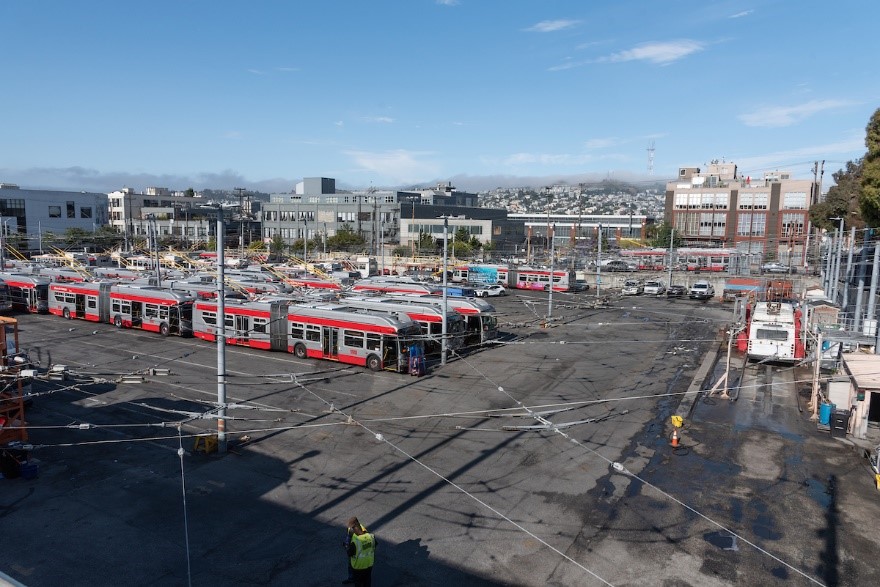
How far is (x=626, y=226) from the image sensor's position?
175875 millimetres

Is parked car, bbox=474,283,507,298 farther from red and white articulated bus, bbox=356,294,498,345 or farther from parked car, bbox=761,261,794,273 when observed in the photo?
parked car, bbox=761,261,794,273

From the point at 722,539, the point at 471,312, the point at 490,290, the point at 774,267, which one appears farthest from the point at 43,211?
the point at 722,539

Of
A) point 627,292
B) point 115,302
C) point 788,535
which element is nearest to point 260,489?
point 788,535

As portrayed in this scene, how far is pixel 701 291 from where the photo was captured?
177 ft

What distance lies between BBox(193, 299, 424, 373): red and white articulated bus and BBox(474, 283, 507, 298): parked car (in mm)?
25771

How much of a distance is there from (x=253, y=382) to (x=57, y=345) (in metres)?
13.4

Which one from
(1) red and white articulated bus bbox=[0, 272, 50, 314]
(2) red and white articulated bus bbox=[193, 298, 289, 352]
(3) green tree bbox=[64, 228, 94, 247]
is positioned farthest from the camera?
(3) green tree bbox=[64, 228, 94, 247]

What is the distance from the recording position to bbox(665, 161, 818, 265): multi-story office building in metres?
94.4

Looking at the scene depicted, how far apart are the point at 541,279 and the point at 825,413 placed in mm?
39873

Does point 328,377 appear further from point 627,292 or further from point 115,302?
point 627,292

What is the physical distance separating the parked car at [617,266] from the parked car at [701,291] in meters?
15.4

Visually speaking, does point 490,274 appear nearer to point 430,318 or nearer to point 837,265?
point 837,265

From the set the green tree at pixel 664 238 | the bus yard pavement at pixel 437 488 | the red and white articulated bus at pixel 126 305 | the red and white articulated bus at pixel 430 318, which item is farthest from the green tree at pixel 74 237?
the green tree at pixel 664 238

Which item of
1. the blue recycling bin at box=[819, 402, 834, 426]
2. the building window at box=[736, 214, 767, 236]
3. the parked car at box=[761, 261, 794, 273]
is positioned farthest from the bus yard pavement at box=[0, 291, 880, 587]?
the building window at box=[736, 214, 767, 236]
